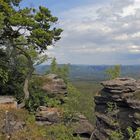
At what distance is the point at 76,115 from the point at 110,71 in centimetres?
4064

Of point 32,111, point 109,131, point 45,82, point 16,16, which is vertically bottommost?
point 109,131

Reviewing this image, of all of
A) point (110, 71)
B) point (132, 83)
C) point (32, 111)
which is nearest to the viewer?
point (32, 111)

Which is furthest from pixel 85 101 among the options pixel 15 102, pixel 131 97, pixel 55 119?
pixel 15 102

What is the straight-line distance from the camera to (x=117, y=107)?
84812 millimetres

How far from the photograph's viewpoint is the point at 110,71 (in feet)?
383

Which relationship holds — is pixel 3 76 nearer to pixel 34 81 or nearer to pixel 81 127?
pixel 34 81

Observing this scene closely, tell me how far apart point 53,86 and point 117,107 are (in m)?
14.8

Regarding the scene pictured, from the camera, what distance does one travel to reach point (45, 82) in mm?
80312

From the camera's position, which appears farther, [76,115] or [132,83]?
[132,83]

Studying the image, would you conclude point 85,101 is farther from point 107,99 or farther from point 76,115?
point 76,115

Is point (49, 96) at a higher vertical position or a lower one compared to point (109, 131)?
higher

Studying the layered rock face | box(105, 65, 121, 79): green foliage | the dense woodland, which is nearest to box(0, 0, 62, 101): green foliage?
the dense woodland

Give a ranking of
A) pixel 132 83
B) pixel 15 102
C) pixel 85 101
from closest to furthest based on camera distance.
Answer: pixel 15 102 < pixel 132 83 < pixel 85 101

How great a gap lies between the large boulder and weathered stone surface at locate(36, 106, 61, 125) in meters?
5.83
